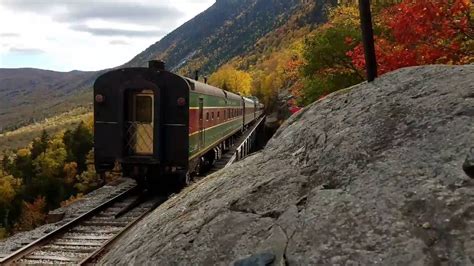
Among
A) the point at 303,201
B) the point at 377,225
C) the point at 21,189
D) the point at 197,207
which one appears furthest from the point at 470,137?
the point at 21,189

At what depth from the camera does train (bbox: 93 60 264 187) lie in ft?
46.8

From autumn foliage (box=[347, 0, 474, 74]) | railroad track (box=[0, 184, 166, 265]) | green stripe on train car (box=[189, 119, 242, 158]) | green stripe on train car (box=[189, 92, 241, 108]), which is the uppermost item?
autumn foliage (box=[347, 0, 474, 74])

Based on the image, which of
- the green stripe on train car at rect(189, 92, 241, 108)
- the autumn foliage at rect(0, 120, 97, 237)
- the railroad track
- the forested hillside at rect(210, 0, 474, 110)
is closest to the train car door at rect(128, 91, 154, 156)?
the green stripe on train car at rect(189, 92, 241, 108)

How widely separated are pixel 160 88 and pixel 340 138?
11159 mm

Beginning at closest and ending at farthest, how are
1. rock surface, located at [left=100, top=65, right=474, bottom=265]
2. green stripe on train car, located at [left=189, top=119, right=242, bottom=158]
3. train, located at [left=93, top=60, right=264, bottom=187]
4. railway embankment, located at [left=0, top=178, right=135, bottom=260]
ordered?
rock surface, located at [left=100, top=65, right=474, bottom=265], railway embankment, located at [left=0, top=178, right=135, bottom=260], train, located at [left=93, top=60, right=264, bottom=187], green stripe on train car, located at [left=189, top=119, right=242, bottom=158]

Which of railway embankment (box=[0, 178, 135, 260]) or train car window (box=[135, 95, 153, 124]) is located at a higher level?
train car window (box=[135, 95, 153, 124])

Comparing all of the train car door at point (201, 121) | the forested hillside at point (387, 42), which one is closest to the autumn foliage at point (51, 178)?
the forested hillside at point (387, 42)

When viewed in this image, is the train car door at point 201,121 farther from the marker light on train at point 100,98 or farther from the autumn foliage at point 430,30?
the autumn foliage at point 430,30

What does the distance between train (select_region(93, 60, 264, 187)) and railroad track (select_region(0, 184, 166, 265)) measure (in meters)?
1.40

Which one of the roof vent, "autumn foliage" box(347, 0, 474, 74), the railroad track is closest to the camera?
the railroad track

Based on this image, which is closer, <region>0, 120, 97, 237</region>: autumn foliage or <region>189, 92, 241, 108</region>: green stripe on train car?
<region>189, 92, 241, 108</region>: green stripe on train car

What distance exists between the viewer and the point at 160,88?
1427cm

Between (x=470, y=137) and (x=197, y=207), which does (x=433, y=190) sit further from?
(x=197, y=207)

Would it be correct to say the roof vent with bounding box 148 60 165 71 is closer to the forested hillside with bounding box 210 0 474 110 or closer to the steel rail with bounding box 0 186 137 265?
the steel rail with bounding box 0 186 137 265
